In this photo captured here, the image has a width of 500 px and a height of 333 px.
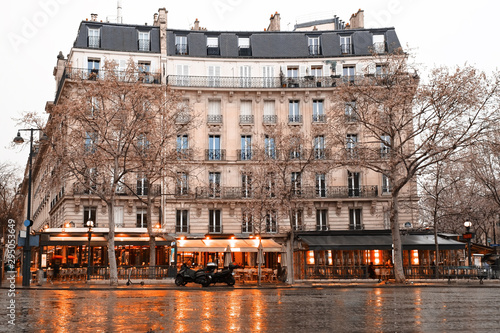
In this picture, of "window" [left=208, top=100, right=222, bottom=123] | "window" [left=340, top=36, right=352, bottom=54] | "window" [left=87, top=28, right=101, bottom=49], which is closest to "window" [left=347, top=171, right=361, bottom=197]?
"window" [left=340, top=36, right=352, bottom=54]

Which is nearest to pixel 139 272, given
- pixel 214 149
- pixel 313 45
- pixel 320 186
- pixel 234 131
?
pixel 214 149

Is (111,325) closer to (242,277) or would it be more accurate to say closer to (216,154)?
(242,277)

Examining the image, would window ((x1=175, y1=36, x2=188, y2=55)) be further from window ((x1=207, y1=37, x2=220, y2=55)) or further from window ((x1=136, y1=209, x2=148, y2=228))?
window ((x1=136, y1=209, x2=148, y2=228))

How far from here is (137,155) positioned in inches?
1293

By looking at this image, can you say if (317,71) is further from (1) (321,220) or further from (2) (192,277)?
(2) (192,277)

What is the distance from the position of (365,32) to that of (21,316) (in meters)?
36.8

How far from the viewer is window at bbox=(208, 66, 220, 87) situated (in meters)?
43.1

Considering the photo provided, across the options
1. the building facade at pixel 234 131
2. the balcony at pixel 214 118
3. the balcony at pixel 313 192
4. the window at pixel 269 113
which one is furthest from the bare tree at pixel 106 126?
the window at pixel 269 113

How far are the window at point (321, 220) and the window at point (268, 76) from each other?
32.4 feet

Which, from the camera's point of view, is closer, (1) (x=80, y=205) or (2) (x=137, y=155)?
(2) (x=137, y=155)

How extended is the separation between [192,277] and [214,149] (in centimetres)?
1479

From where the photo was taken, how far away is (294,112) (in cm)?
4338

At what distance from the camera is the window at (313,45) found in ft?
147

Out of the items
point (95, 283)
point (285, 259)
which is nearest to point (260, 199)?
point (285, 259)
